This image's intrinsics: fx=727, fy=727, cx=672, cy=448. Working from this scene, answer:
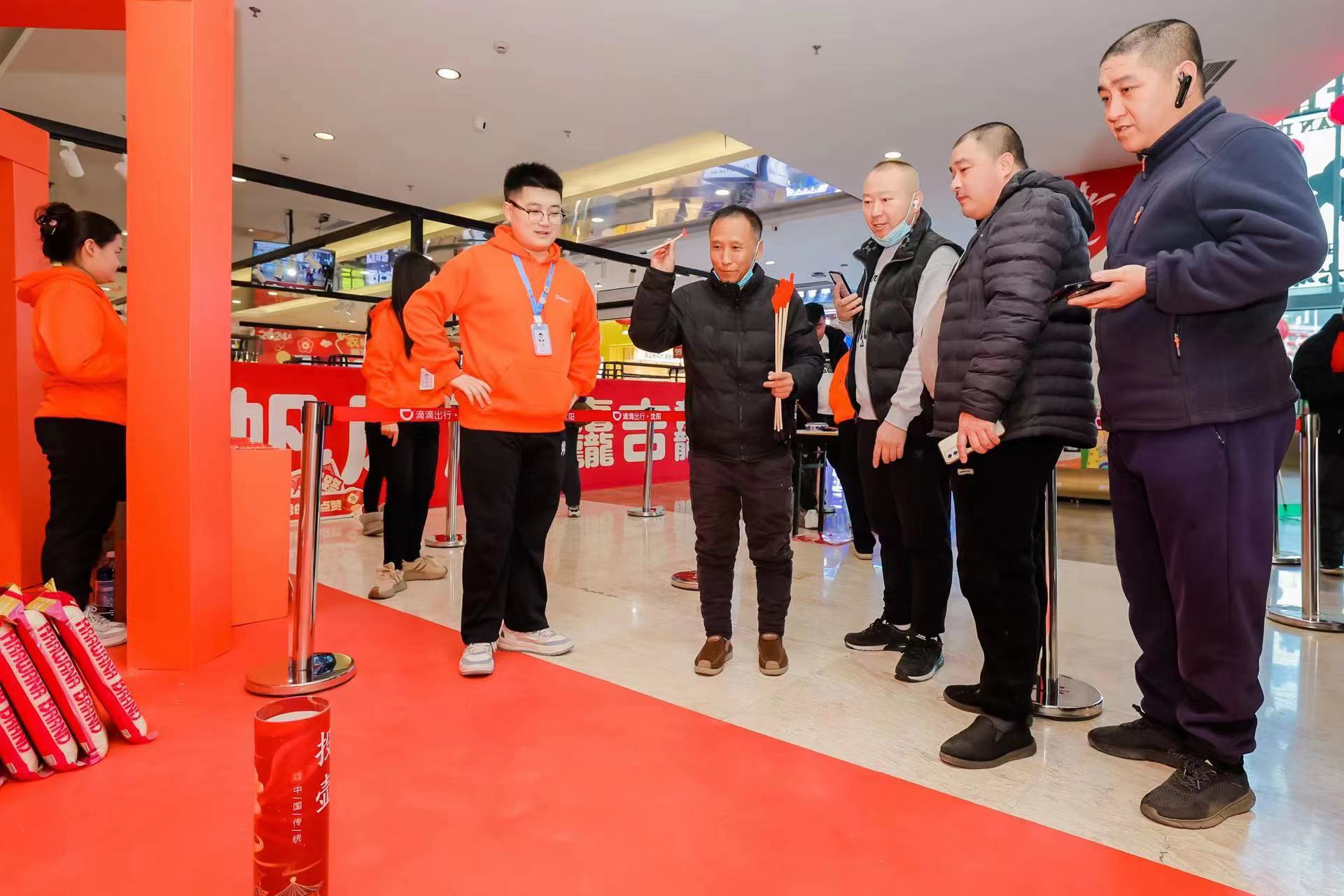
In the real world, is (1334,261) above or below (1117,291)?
above

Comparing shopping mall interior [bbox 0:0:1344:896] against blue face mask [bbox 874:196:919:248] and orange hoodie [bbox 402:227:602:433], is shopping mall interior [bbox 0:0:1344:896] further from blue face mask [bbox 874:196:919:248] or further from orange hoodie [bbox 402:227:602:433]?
blue face mask [bbox 874:196:919:248]

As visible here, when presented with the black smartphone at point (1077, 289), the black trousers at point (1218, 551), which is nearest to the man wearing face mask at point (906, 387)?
the black smartphone at point (1077, 289)

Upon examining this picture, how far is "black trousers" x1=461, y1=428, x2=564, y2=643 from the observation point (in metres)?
2.29

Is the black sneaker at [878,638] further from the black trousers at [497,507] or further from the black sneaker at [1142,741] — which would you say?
the black trousers at [497,507]

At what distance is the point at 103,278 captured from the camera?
2.65 metres

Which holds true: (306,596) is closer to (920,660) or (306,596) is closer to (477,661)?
(477,661)

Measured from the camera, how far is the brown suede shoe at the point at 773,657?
2.29 m

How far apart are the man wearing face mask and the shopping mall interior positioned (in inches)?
5.8

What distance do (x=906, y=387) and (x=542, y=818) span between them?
1.56m

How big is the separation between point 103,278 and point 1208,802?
3.63 meters

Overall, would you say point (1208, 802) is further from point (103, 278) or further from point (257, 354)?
point (257, 354)

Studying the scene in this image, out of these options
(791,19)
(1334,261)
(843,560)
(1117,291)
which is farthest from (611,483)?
(1334,261)

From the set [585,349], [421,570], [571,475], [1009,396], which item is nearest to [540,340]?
[585,349]

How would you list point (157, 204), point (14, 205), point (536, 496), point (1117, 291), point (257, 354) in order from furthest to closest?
1. point (257, 354)
2. point (14, 205)
3. point (536, 496)
4. point (157, 204)
5. point (1117, 291)
